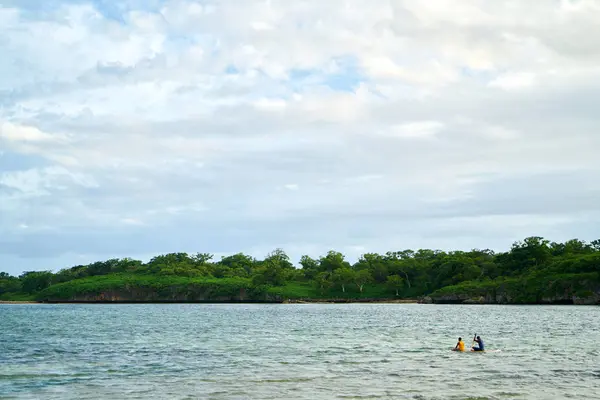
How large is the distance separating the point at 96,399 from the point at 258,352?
26058mm

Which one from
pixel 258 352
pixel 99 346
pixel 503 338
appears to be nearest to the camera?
pixel 258 352

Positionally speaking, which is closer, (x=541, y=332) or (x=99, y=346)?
(x=99, y=346)

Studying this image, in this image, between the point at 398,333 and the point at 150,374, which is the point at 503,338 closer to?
the point at 398,333

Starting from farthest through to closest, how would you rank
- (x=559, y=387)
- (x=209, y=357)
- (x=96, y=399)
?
(x=209, y=357) → (x=559, y=387) → (x=96, y=399)

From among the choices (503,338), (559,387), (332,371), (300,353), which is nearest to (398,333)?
(503,338)

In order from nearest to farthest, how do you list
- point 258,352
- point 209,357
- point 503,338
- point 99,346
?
point 209,357
point 258,352
point 99,346
point 503,338

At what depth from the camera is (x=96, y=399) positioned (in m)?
34.6

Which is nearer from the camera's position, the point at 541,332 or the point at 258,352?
the point at 258,352

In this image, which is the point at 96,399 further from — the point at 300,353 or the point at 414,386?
the point at 300,353

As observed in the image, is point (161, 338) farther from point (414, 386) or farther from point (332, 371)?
point (414, 386)

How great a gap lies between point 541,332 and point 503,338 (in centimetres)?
1124

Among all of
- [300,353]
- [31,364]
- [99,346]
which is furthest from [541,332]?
[31,364]

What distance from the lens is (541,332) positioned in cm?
8256

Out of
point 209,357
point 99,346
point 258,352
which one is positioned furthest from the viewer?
point 99,346
